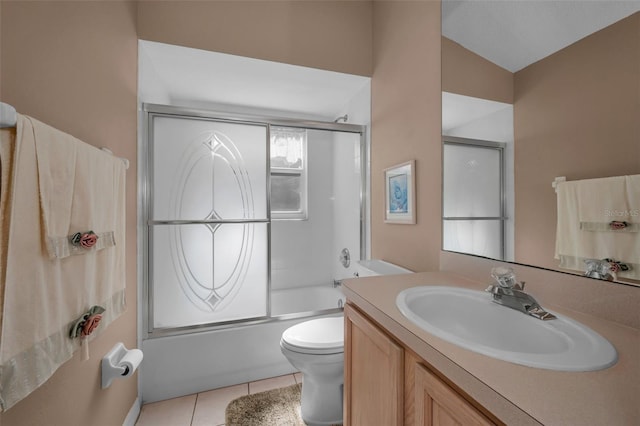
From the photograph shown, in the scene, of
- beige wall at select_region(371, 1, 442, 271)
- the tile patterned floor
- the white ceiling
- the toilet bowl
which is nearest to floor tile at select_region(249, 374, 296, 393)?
the tile patterned floor

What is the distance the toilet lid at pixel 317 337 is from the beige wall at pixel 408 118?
59 cm

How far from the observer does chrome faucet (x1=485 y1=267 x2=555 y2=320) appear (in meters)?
0.75

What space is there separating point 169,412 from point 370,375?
1.52 m

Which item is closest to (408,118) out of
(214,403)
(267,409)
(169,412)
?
(267,409)

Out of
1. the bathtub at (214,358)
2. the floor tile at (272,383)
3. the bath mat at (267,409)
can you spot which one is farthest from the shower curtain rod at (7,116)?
the floor tile at (272,383)

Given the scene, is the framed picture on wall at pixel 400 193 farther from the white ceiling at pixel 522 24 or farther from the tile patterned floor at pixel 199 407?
the tile patterned floor at pixel 199 407

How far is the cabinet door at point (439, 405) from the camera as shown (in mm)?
488

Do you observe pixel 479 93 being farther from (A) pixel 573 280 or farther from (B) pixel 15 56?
(B) pixel 15 56

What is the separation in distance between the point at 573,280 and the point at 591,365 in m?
0.41

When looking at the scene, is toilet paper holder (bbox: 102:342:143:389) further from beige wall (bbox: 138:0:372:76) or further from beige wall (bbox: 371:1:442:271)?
beige wall (bbox: 138:0:372:76)

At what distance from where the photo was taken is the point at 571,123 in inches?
32.0

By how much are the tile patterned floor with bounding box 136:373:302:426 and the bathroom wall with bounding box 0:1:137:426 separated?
167 mm

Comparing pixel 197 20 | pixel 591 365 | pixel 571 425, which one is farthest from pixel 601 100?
pixel 197 20

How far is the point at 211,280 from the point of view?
1.94 m
